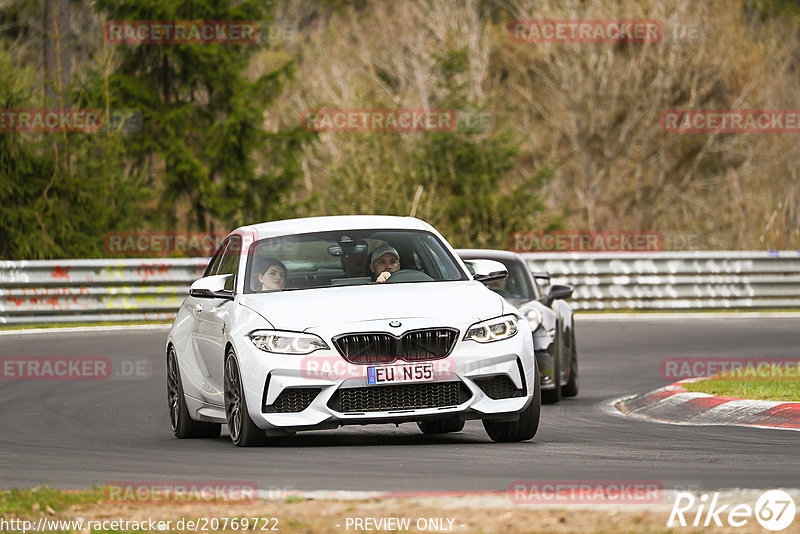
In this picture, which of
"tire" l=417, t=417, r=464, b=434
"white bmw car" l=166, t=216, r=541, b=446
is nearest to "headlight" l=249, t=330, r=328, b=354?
"white bmw car" l=166, t=216, r=541, b=446

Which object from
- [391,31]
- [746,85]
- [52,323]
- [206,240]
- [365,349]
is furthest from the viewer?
[391,31]

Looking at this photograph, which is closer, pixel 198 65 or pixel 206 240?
pixel 206 240

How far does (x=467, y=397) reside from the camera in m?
9.81

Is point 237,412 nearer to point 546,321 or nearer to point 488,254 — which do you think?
point 546,321

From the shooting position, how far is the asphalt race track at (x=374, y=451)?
809 centimetres

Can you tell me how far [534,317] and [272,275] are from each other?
14.6 ft

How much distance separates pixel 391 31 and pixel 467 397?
4333 centimetres

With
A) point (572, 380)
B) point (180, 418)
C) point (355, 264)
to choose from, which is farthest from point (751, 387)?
point (180, 418)

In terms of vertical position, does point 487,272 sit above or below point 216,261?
above

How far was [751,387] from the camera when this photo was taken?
44.6 ft

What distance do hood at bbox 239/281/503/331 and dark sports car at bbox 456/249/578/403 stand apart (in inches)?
166

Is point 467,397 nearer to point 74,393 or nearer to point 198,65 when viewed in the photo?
point 74,393

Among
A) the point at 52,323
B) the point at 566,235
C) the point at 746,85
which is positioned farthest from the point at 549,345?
the point at 746,85

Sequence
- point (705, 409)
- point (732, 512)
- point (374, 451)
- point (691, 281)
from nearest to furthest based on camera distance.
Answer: point (732, 512), point (374, 451), point (705, 409), point (691, 281)
